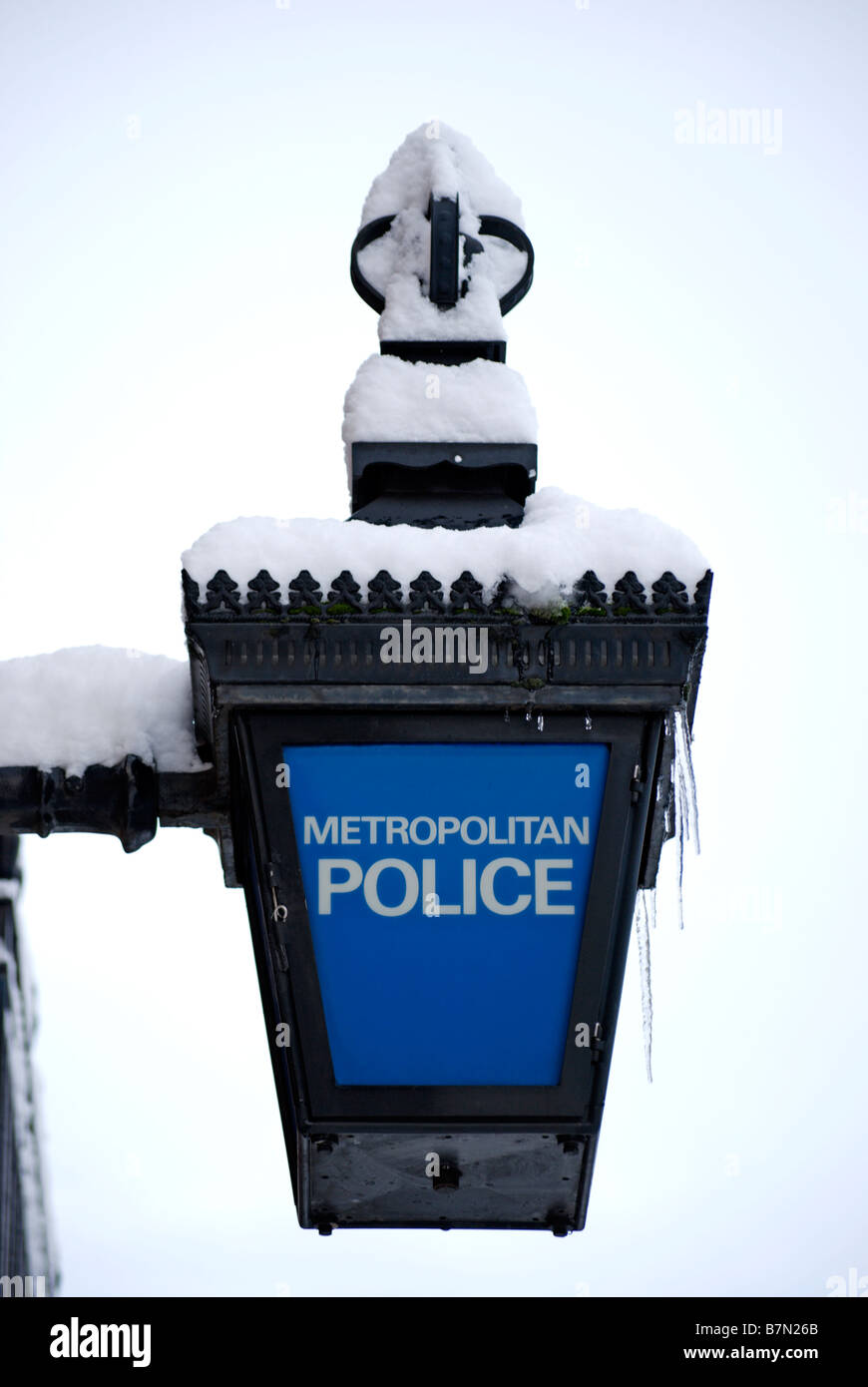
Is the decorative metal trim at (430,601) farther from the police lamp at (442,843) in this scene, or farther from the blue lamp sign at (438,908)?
the blue lamp sign at (438,908)

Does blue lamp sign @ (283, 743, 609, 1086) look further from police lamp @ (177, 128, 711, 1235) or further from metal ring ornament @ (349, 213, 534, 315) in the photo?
metal ring ornament @ (349, 213, 534, 315)

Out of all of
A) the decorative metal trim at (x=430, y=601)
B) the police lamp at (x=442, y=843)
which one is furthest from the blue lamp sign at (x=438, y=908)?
the decorative metal trim at (x=430, y=601)

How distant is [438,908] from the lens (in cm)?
516

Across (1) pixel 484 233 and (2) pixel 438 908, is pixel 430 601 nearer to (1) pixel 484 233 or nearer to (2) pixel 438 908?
(2) pixel 438 908

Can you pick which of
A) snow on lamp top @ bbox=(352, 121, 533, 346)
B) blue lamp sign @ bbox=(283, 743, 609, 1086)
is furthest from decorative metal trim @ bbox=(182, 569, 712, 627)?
snow on lamp top @ bbox=(352, 121, 533, 346)

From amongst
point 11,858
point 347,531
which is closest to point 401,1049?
point 347,531

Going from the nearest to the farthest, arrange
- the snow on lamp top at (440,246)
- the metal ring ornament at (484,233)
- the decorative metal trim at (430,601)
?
the decorative metal trim at (430,601) < the snow on lamp top at (440,246) < the metal ring ornament at (484,233)

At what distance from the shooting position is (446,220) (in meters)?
5.98

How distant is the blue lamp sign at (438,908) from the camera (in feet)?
16.8

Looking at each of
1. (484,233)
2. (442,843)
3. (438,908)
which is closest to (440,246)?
(484,233)

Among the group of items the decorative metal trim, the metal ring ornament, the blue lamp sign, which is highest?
the metal ring ornament

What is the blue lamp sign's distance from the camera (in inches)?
202
